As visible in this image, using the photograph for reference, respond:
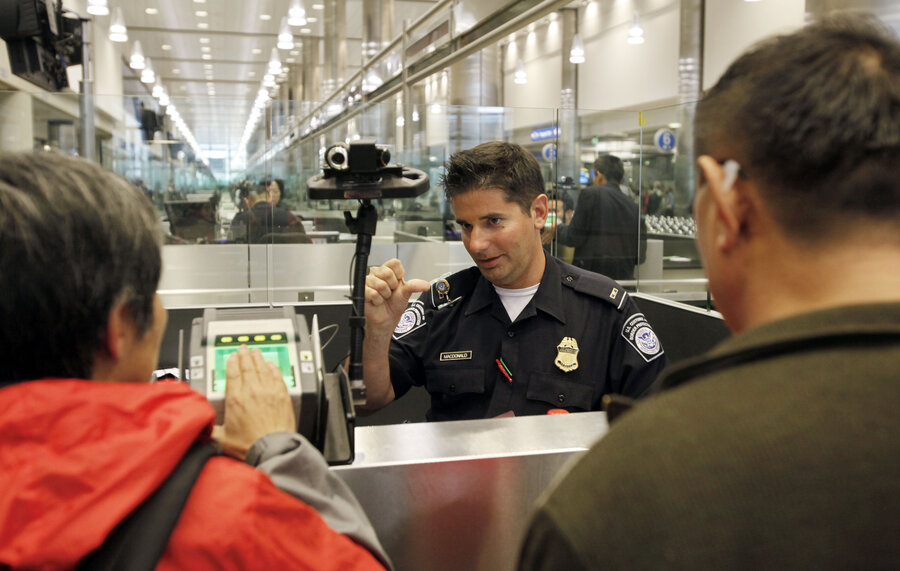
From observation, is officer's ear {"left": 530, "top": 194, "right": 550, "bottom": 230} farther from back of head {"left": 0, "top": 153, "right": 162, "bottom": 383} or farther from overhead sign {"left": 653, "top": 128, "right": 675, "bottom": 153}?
overhead sign {"left": 653, "top": 128, "right": 675, "bottom": 153}

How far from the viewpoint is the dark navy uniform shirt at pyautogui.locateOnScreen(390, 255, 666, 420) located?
6.08 feet

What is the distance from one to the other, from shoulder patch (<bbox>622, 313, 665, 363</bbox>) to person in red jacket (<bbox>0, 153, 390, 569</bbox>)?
1.16 metres

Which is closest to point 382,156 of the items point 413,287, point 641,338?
point 413,287

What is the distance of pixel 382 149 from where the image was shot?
1.22 m

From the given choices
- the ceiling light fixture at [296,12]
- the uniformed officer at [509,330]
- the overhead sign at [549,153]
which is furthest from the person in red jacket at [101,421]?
the ceiling light fixture at [296,12]

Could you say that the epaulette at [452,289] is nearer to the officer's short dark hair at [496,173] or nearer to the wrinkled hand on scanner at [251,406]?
the officer's short dark hair at [496,173]

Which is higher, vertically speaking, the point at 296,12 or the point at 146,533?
the point at 296,12

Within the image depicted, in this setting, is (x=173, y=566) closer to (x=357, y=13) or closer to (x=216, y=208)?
(x=216, y=208)

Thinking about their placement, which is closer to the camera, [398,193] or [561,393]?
[398,193]

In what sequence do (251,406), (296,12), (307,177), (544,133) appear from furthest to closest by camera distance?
(296,12) → (544,133) → (307,177) → (251,406)

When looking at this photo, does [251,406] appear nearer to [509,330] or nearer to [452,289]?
[509,330]

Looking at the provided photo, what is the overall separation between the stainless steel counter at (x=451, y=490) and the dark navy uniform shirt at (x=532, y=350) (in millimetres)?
694

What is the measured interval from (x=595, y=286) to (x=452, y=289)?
392 mm

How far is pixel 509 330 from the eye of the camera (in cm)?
194
